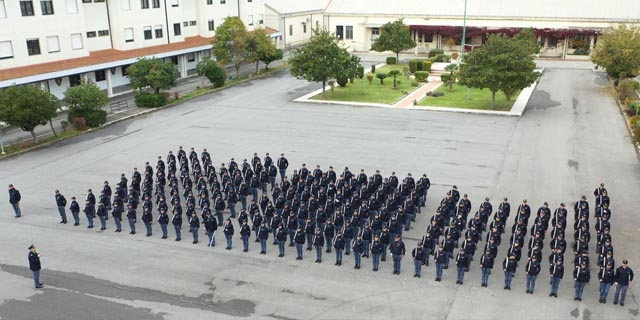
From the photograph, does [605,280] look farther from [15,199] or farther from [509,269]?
[15,199]

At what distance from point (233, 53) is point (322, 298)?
3449 centimetres

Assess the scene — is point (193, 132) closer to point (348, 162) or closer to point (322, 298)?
point (348, 162)

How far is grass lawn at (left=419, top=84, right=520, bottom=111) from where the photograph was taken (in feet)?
116

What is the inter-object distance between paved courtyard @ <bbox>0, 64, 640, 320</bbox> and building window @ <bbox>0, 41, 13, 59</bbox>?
846 cm

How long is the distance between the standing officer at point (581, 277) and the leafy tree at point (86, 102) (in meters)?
26.1

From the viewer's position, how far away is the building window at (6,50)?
33844 mm

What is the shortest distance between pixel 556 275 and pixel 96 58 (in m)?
34.8

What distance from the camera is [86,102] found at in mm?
30781

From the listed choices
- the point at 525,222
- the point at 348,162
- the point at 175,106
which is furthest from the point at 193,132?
the point at 525,222

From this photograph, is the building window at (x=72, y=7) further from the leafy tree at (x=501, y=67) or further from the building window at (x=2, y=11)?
the leafy tree at (x=501, y=67)

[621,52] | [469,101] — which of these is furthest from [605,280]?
[621,52]

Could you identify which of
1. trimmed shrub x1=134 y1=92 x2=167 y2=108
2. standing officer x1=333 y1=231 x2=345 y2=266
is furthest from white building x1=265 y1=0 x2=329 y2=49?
standing officer x1=333 y1=231 x2=345 y2=266

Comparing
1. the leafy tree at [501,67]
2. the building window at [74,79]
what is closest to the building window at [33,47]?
the building window at [74,79]

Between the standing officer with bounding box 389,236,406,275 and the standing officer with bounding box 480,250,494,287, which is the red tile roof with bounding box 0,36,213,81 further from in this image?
the standing officer with bounding box 480,250,494,287
